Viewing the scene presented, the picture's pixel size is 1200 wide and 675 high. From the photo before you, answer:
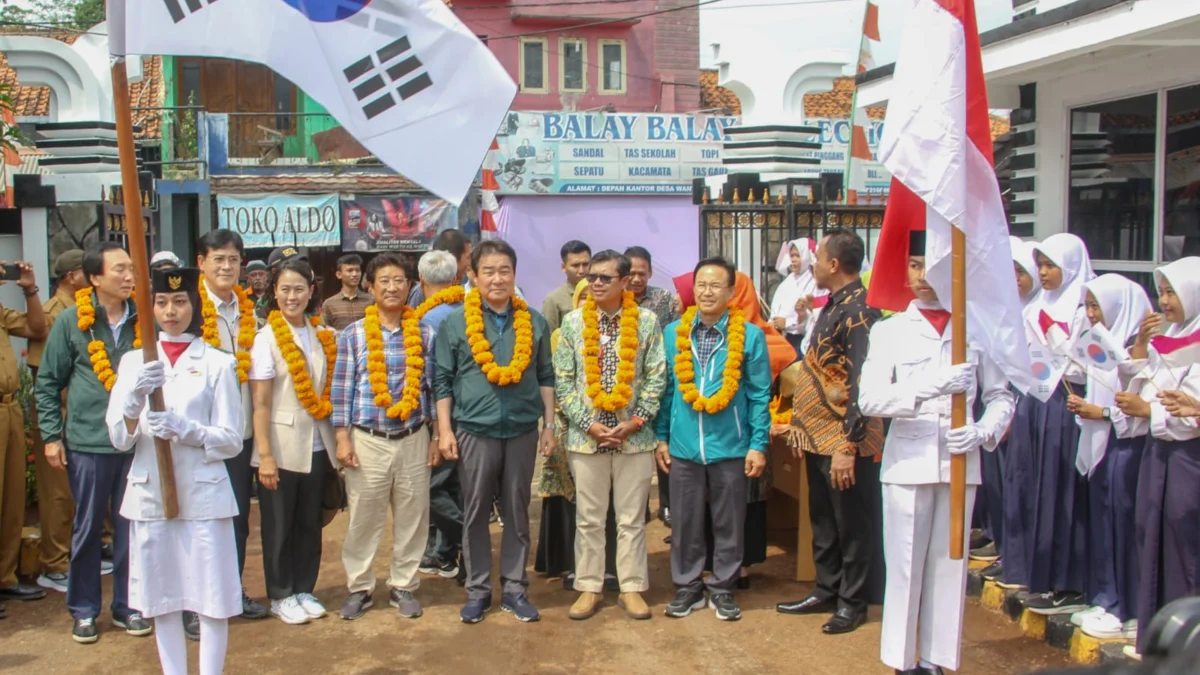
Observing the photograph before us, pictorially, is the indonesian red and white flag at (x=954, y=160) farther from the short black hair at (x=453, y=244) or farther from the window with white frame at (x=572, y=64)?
the window with white frame at (x=572, y=64)

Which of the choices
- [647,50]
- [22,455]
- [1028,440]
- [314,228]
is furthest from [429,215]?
[1028,440]

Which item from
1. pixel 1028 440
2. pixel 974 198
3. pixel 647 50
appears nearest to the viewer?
pixel 974 198

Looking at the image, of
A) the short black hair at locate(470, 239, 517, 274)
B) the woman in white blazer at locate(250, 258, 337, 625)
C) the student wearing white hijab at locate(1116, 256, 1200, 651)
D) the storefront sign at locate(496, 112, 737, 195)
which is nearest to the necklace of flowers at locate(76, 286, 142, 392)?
the woman in white blazer at locate(250, 258, 337, 625)

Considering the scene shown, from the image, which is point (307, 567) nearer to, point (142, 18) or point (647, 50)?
point (142, 18)

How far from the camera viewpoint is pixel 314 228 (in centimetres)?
1734

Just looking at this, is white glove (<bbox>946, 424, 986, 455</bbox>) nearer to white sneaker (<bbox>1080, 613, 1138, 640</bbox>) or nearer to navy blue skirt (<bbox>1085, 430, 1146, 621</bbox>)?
navy blue skirt (<bbox>1085, 430, 1146, 621</bbox>)

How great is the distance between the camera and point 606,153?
18.2 metres

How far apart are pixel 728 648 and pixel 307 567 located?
2118 mm

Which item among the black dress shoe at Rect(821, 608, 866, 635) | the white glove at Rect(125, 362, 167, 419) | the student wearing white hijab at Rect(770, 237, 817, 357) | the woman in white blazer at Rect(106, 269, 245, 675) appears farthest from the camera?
the student wearing white hijab at Rect(770, 237, 817, 357)

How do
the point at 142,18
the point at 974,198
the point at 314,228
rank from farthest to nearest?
the point at 314,228 → the point at 974,198 → the point at 142,18

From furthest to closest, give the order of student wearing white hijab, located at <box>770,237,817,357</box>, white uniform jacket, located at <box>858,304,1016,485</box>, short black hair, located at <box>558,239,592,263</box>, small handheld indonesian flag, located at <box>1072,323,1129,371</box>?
1. student wearing white hijab, located at <box>770,237,817,357</box>
2. short black hair, located at <box>558,239,592,263</box>
3. small handheld indonesian flag, located at <box>1072,323,1129,371</box>
4. white uniform jacket, located at <box>858,304,1016,485</box>

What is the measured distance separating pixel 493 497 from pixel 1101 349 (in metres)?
2.87

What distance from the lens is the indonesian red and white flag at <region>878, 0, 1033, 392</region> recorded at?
4086mm

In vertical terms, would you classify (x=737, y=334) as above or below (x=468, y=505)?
above
